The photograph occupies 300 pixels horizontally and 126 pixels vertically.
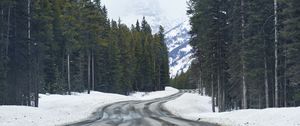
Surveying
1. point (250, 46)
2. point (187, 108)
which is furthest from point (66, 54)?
point (250, 46)

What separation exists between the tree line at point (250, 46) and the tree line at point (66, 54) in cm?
1517

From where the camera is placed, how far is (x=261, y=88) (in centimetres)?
3850

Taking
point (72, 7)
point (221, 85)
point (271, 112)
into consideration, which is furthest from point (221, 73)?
point (72, 7)

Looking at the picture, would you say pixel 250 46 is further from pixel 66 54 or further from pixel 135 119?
pixel 66 54

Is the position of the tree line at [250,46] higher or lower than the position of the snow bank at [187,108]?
higher

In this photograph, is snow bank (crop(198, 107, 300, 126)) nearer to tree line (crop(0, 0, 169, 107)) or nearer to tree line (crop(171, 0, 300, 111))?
tree line (crop(171, 0, 300, 111))

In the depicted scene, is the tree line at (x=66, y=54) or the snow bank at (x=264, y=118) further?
the tree line at (x=66, y=54)

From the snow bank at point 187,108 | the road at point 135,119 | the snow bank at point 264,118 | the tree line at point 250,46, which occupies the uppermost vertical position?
the tree line at point 250,46

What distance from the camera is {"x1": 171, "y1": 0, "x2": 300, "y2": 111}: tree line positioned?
3130 cm

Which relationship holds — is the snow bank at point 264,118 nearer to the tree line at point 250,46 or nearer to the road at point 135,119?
the road at point 135,119

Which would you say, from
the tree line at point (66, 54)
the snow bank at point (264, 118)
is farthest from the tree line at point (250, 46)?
the tree line at point (66, 54)

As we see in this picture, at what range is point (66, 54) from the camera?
58.9 metres

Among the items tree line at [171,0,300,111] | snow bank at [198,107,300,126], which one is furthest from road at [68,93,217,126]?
tree line at [171,0,300,111]

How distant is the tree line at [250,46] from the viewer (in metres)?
31.3
